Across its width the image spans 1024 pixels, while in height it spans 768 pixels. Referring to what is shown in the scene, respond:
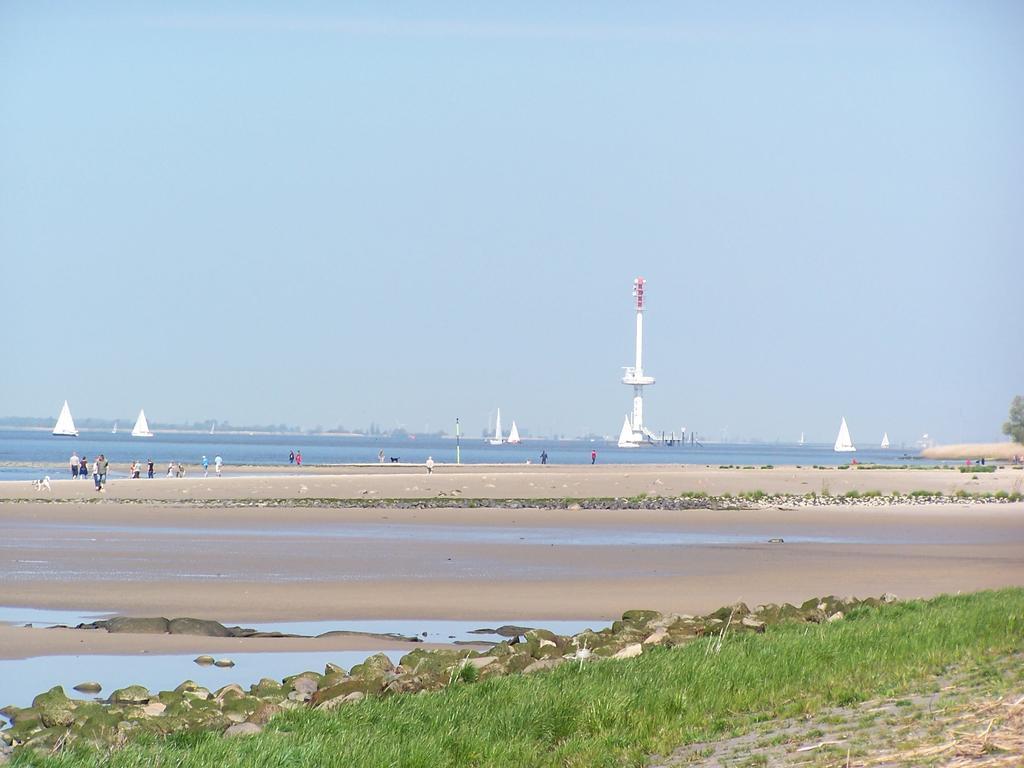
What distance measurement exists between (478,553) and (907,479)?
47999 millimetres

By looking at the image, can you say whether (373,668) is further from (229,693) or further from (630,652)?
(630,652)

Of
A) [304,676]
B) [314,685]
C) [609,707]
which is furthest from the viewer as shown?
[304,676]

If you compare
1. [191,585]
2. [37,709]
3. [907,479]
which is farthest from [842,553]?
[907,479]

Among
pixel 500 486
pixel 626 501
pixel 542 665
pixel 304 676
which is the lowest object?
pixel 304 676

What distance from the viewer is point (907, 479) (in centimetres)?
7462

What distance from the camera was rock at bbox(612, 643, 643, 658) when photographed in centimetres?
1460

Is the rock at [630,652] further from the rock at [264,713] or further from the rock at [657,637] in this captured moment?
the rock at [264,713]

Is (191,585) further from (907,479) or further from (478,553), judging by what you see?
(907,479)

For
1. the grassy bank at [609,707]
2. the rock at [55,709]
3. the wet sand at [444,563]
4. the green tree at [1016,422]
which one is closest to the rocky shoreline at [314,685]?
the rock at [55,709]

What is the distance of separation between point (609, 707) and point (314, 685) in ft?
13.2

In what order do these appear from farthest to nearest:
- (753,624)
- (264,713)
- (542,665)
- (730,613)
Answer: (730,613) → (753,624) → (542,665) → (264,713)

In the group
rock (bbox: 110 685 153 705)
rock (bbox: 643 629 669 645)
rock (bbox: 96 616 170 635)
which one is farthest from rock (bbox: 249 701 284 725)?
rock (bbox: 96 616 170 635)

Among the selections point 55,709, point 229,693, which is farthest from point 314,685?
point 55,709

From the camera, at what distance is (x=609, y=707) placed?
1113cm
